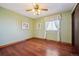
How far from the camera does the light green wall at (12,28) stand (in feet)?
6.17

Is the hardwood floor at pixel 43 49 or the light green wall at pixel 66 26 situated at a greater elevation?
the light green wall at pixel 66 26

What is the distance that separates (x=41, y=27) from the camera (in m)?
2.15

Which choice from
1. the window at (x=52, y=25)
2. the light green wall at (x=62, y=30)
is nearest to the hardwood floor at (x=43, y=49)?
the light green wall at (x=62, y=30)

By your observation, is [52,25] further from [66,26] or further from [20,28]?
[20,28]

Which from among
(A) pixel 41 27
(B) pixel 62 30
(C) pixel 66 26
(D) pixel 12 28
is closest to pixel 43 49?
(A) pixel 41 27

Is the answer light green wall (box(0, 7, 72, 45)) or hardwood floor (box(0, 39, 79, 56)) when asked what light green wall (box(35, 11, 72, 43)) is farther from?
hardwood floor (box(0, 39, 79, 56))

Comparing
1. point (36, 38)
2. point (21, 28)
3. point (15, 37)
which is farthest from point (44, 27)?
point (15, 37)

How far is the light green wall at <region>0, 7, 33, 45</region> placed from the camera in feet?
6.17

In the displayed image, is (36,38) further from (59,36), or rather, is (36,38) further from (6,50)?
(6,50)

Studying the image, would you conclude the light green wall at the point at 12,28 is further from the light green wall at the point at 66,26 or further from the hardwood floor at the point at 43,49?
the light green wall at the point at 66,26

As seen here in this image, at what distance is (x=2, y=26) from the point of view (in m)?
1.83

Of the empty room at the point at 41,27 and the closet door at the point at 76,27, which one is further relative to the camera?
the closet door at the point at 76,27

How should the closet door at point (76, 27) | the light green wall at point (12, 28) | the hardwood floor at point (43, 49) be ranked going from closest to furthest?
the light green wall at point (12, 28), the hardwood floor at point (43, 49), the closet door at point (76, 27)

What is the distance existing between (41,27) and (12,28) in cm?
75
